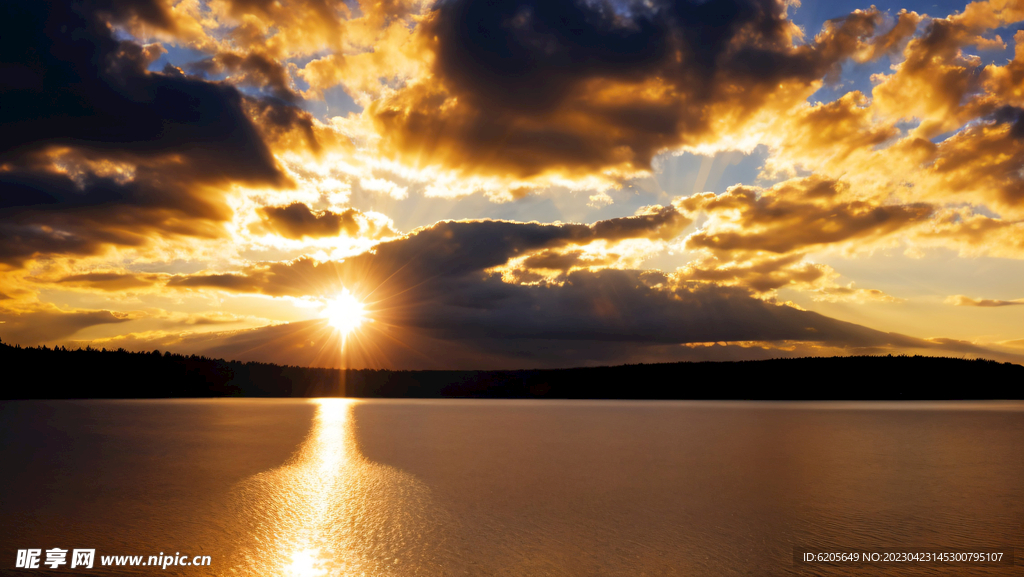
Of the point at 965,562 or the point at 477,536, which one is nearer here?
the point at 965,562

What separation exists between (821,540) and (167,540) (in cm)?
1967

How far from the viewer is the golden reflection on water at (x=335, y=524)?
13.8 metres

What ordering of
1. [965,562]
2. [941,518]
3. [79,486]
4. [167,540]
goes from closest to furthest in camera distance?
[965,562]
[167,540]
[941,518]
[79,486]

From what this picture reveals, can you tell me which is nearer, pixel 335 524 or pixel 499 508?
pixel 335 524

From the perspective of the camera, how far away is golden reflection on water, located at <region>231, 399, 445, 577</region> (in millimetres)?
13836

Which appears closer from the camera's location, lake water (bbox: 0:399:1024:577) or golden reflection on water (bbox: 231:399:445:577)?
golden reflection on water (bbox: 231:399:445:577)

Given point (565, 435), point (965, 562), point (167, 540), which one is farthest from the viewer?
point (565, 435)

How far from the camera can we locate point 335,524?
58.0 feet

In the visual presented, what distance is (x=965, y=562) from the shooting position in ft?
47.9

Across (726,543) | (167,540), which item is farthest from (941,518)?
(167,540)

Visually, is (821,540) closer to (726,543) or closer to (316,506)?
(726,543)

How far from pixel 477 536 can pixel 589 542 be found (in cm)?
344

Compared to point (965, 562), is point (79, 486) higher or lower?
lower

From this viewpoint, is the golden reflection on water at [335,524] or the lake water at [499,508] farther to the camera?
the lake water at [499,508]
